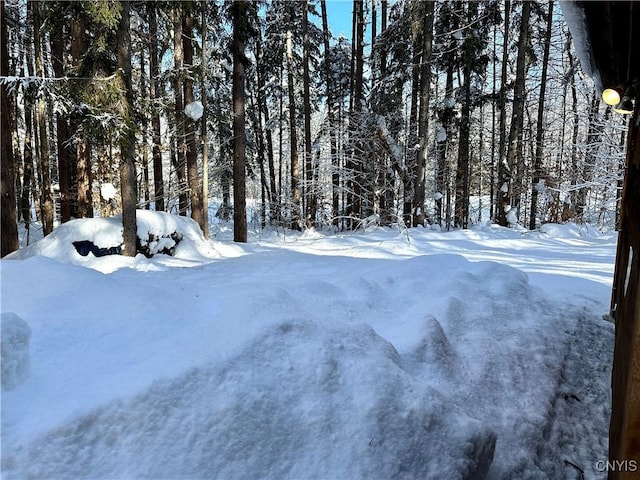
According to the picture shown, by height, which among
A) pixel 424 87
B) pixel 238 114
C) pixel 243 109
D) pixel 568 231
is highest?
pixel 424 87

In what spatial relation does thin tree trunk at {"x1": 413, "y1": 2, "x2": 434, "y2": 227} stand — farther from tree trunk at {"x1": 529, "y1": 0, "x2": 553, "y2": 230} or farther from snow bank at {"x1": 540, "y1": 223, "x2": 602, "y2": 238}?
tree trunk at {"x1": 529, "y1": 0, "x2": 553, "y2": 230}

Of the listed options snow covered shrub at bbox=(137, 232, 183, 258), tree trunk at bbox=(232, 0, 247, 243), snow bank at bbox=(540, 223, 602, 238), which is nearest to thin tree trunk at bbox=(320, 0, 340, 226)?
tree trunk at bbox=(232, 0, 247, 243)

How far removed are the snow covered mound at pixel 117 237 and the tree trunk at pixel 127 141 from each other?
0.42 meters

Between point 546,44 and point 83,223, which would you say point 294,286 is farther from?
point 546,44

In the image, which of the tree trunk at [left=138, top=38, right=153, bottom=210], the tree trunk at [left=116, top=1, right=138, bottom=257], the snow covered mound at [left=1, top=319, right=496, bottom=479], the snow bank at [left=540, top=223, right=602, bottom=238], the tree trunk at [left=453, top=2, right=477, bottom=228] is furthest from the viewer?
the tree trunk at [left=453, top=2, right=477, bottom=228]

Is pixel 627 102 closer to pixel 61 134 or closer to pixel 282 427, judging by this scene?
pixel 282 427

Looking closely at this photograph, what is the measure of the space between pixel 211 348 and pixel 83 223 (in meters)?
7.21

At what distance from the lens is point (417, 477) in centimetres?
192

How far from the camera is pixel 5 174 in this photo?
7289 mm

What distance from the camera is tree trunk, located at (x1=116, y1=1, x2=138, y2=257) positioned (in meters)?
7.10

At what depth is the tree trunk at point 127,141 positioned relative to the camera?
7102 millimetres

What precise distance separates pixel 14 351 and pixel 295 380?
1.37 m

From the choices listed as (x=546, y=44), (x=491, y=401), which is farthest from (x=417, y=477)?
(x=546, y=44)

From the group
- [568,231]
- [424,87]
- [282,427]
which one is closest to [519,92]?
[424,87]
